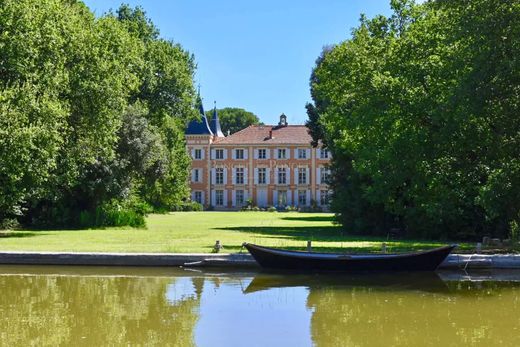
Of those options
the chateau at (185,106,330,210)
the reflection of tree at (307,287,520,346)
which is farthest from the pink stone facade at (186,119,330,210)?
the reflection of tree at (307,287,520,346)

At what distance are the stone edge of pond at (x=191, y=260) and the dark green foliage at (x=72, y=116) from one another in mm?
7849

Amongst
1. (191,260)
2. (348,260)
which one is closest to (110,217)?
(191,260)

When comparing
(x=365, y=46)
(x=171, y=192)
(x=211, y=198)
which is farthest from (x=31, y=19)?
(x=211, y=198)

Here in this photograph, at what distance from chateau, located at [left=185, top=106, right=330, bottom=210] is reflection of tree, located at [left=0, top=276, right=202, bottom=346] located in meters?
71.3

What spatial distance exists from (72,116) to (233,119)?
80473mm

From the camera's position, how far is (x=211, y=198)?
89375 mm

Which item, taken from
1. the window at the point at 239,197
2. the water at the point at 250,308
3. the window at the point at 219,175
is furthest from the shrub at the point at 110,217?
the window at the point at 219,175

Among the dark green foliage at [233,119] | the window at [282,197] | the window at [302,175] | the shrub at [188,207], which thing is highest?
the dark green foliage at [233,119]

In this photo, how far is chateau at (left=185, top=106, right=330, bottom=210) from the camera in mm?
87500

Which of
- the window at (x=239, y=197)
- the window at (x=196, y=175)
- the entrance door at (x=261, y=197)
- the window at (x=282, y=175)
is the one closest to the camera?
the window at (x=282, y=175)

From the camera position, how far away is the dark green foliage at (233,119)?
111 metres

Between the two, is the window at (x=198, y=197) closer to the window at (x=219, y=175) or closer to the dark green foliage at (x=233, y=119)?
the window at (x=219, y=175)

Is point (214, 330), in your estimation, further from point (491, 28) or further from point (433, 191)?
point (433, 191)

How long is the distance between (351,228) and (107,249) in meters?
17.8
